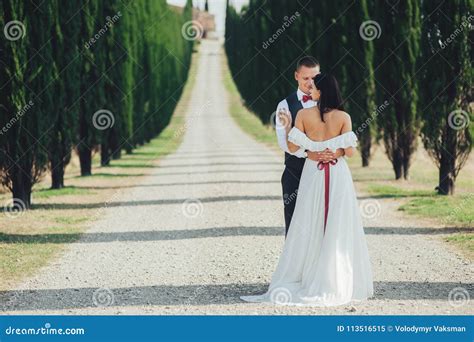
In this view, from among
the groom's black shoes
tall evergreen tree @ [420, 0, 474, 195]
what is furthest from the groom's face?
tall evergreen tree @ [420, 0, 474, 195]

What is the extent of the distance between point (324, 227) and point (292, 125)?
1.01 meters

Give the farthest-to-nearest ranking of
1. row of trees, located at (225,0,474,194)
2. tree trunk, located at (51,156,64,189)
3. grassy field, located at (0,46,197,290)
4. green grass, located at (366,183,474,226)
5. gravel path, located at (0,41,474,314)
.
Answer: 1. tree trunk, located at (51,156,64,189)
2. row of trees, located at (225,0,474,194)
3. green grass, located at (366,183,474,226)
4. grassy field, located at (0,46,197,290)
5. gravel path, located at (0,41,474,314)

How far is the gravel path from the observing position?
741 centimetres

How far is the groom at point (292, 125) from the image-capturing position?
7.79 m

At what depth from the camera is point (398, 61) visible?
62.3ft

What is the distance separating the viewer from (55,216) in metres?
13.9

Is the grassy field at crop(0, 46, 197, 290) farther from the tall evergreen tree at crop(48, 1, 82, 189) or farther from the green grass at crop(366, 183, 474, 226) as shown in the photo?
the green grass at crop(366, 183, 474, 226)

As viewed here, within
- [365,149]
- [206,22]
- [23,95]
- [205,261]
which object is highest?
[206,22]

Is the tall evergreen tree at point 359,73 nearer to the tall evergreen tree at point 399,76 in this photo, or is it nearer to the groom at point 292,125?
the tall evergreen tree at point 399,76

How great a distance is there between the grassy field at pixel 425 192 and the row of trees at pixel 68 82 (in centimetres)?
606

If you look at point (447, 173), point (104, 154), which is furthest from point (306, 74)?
point (104, 154)

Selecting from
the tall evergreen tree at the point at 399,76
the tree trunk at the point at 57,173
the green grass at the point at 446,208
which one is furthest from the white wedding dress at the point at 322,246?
the tall evergreen tree at the point at 399,76

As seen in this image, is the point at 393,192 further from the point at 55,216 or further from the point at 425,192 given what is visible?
the point at 55,216

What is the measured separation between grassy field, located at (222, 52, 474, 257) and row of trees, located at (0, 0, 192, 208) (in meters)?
6.06
